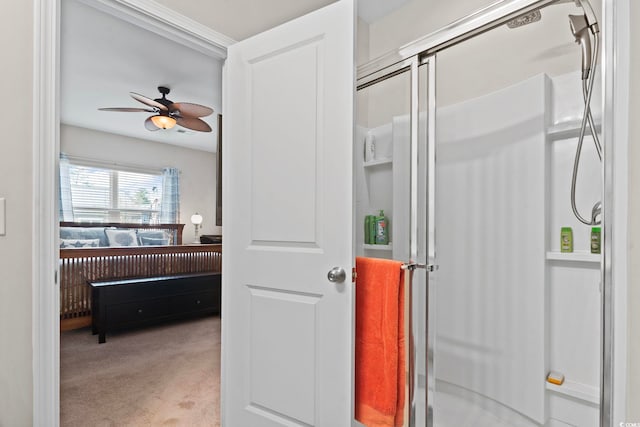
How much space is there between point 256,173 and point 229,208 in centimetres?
26

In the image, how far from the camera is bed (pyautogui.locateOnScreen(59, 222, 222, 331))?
3.62 metres

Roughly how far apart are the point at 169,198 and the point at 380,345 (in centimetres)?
573

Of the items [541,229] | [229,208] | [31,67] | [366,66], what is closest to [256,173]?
[229,208]

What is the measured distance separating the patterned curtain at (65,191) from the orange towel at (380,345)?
5.36m

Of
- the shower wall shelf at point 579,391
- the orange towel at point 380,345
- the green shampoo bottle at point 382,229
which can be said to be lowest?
the shower wall shelf at point 579,391

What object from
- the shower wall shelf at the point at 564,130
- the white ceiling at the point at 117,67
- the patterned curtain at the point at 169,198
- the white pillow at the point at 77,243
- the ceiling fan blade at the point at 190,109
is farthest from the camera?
the patterned curtain at the point at 169,198

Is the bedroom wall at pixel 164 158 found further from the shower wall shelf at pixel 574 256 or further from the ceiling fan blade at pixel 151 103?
the shower wall shelf at pixel 574 256

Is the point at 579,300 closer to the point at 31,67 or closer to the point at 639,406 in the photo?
the point at 639,406

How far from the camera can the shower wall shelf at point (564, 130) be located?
1.56 meters

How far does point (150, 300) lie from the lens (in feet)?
12.4

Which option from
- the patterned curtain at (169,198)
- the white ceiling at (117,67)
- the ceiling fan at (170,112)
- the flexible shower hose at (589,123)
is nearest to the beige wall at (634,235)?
the flexible shower hose at (589,123)

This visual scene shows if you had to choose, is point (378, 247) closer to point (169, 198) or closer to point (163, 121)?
point (163, 121)

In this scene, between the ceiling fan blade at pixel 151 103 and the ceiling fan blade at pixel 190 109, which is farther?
the ceiling fan blade at pixel 190 109

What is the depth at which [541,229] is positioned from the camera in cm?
165
